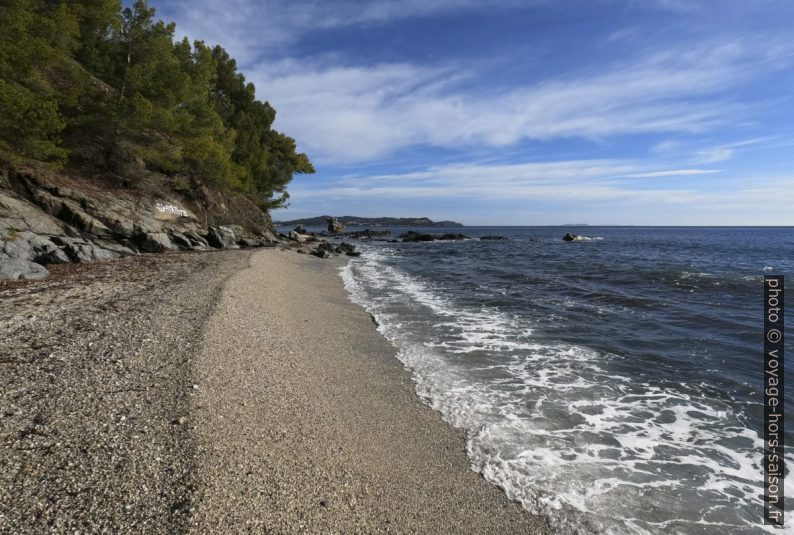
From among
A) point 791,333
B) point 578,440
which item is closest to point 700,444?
point 578,440

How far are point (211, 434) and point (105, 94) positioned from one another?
2434cm

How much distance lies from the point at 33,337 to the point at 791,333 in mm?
19379

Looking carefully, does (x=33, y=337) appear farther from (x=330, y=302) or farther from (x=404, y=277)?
(x=404, y=277)

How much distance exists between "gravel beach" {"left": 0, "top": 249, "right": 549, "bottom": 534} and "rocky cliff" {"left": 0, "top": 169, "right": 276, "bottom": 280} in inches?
254

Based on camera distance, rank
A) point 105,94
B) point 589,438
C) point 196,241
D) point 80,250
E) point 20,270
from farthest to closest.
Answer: point 196,241, point 105,94, point 80,250, point 20,270, point 589,438

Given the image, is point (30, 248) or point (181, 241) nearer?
point (30, 248)

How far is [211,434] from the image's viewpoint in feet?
15.5

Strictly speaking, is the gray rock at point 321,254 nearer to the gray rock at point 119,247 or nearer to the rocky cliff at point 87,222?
the rocky cliff at point 87,222

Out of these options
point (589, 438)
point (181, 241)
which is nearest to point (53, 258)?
point (181, 241)

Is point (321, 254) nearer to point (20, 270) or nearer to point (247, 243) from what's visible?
point (247, 243)

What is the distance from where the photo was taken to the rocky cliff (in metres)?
14.4

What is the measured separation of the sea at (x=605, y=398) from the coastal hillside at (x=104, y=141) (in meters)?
13.4

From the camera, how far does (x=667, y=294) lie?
18375mm

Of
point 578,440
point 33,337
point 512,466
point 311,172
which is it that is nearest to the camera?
point 512,466
